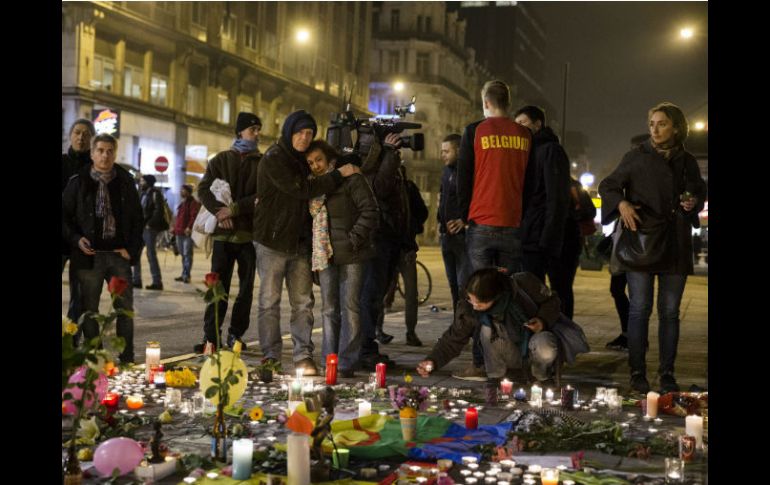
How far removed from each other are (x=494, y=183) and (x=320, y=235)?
1455 millimetres

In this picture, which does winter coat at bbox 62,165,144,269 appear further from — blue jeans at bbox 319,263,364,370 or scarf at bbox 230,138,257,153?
blue jeans at bbox 319,263,364,370

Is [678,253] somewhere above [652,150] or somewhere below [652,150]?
below

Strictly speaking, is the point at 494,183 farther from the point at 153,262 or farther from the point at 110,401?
the point at 153,262

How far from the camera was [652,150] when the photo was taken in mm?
7156

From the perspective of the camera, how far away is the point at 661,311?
708cm

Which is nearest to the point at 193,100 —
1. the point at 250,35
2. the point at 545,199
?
the point at 250,35

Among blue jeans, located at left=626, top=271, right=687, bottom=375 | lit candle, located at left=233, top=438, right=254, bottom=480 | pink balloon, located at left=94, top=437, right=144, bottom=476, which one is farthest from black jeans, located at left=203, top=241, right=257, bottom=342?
lit candle, located at left=233, top=438, right=254, bottom=480

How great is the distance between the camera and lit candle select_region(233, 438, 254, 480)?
14.0ft

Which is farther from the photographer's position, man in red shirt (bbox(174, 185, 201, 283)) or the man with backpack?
man in red shirt (bbox(174, 185, 201, 283))

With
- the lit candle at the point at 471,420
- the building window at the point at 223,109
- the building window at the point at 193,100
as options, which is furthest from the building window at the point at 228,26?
the lit candle at the point at 471,420
